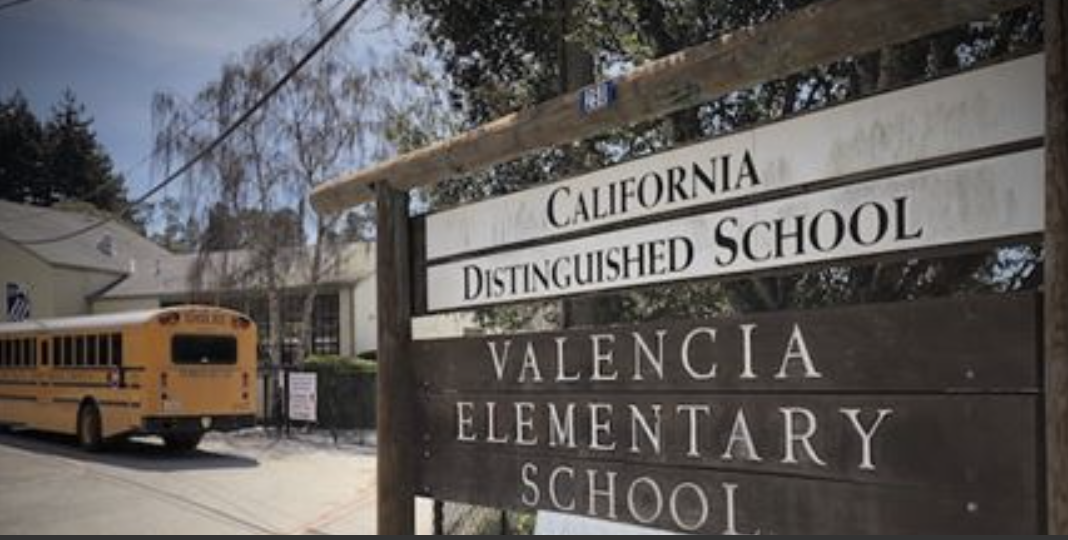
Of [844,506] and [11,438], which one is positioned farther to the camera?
[11,438]

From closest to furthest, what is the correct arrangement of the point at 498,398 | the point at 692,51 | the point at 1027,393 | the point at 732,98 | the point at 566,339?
the point at 1027,393, the point at 692,51, the point at 566,339, the point at 498,398, the point at 732,98

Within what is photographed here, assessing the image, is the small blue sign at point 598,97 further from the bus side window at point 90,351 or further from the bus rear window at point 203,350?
the bus side window at point 90,351

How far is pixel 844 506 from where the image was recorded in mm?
3568

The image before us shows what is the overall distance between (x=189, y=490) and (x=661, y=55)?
1174 centimetres

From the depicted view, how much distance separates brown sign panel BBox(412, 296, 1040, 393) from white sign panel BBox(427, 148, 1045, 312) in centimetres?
18

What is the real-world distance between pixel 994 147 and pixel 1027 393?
0.64 meters

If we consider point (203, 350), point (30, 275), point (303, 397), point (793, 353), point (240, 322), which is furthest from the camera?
point (30, 275)

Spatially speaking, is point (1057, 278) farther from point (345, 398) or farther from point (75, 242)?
point (75, 242)

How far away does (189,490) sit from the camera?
17734 mm

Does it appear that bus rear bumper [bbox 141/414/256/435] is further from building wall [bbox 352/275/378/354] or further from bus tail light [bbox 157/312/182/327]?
building wall [bbox 352/275/378/354]

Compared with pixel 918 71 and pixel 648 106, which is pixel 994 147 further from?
pixel 918 71

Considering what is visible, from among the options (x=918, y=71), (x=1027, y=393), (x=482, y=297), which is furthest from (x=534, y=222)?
(x=918, y=71)

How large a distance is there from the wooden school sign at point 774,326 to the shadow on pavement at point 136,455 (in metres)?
16.8

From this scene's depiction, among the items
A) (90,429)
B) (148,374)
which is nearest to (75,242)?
(90,429)
